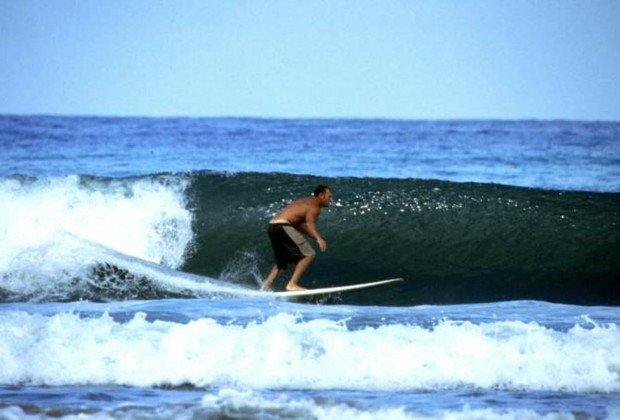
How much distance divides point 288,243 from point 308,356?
94.9 inches

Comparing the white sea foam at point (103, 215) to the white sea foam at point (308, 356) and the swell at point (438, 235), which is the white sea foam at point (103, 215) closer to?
the swell at point (438, 235)

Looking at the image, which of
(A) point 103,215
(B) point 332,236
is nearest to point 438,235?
(B) point 332,236

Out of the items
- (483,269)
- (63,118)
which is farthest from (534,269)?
(63,118)

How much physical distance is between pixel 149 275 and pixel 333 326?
301 cm

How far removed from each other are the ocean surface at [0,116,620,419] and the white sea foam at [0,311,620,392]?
0.05 feet

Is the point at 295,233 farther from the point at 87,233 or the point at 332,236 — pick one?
the point at 87,233

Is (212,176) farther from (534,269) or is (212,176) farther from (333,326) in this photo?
(333,326)

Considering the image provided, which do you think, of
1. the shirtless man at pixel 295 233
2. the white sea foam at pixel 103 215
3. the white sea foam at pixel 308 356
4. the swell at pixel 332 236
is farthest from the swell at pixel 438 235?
the white sea foam at pixel 308 356

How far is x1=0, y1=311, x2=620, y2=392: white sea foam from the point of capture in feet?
21.3

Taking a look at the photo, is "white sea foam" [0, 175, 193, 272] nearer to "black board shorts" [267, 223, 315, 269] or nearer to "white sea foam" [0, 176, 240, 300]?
"white sea foam" [0, 176, 240, 300]

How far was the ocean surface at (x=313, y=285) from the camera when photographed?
6.30m

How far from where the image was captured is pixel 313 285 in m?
10.6

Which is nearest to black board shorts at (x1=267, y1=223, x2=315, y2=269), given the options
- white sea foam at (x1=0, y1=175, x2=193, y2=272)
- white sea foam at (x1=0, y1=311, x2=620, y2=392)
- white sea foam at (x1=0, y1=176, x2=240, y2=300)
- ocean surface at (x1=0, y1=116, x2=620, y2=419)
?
ocean surface at (x1=0, y1=116, x2=620, y2=419)

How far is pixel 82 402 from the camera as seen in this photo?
19.4ft
